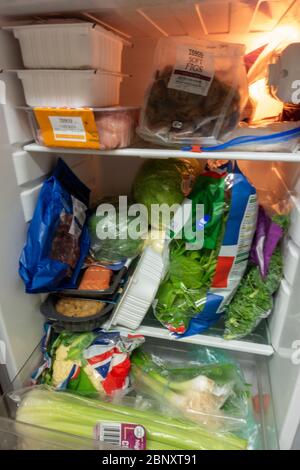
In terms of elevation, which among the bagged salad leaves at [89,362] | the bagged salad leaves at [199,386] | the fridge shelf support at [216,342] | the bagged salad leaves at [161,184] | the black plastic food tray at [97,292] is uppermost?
the bagged salad leaves at [161,184]

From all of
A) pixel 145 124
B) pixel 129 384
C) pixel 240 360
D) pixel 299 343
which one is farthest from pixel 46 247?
pixel 240 360

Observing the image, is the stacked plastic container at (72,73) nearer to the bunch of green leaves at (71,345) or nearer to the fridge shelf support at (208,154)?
the fridge shelf support at (208,154)

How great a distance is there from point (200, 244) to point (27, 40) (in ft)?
2.06

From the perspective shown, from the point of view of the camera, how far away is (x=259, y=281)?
833 millimetres

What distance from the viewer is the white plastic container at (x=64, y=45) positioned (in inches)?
23.9

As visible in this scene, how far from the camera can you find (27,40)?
65 cm

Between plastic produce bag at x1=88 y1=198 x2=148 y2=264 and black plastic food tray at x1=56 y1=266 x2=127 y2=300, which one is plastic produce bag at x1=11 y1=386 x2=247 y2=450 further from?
plastic produce bag at x1=88 y1=198 x2=148 y2=264

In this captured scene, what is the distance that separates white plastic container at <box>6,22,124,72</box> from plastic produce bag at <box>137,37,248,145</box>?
0.48 ft

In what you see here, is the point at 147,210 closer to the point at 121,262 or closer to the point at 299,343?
the point at 121,262

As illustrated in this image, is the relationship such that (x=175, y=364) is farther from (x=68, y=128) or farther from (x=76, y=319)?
(x=68, y=128)

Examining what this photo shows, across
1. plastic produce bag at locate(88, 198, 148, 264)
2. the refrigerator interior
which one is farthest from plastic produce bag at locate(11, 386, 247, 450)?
plastic produce bag at locate(88, 198, 148, 264)

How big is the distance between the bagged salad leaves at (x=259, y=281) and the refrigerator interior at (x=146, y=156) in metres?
0.03

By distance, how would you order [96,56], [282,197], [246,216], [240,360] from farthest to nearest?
[240,360] < [282,197] < [246,216] < [96,56]

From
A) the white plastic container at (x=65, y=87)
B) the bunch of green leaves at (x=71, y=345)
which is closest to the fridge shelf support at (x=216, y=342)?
the bunch of green leaves at (x=71, y=345)
